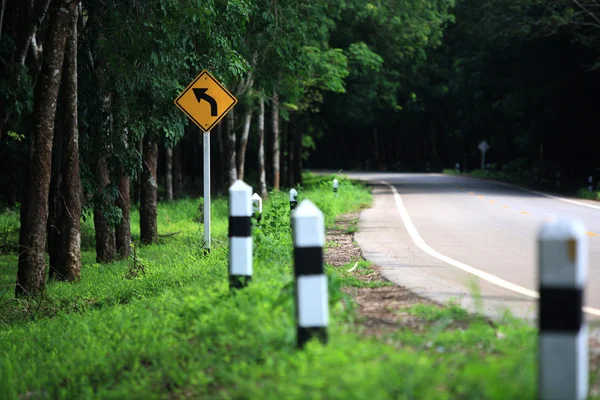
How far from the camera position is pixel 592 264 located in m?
11.8

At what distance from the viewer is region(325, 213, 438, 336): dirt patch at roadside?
6.75 meters

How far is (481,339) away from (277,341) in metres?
1.35

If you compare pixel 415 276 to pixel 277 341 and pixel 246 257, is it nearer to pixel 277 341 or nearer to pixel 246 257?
pixel 246 257

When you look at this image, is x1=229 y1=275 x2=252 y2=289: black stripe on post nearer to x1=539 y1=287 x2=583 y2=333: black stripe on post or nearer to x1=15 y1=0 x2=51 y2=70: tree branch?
x1=539 y1=287 x2=583 y2=333: black stripe on post

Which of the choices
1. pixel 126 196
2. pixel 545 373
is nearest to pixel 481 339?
pixel 545 373

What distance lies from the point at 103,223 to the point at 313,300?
13.2 metres

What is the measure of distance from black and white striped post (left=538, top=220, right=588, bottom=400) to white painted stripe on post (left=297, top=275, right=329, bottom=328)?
165cm

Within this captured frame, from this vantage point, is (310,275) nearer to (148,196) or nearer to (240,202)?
(240,202)

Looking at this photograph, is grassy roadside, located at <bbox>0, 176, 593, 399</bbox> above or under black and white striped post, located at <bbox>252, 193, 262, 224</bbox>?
under

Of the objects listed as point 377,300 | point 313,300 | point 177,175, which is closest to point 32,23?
point 377,300

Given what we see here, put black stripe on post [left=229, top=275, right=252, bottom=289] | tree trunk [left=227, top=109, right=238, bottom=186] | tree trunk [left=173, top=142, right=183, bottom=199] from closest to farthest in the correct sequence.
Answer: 1. black stripe on post [left=229, top=275, right=252, bottom=289]
2. tree trunk [left=227, top=109, right=238, bottom=186]
3. tree trunk [left=173, top=142, right=183, bottom=199]

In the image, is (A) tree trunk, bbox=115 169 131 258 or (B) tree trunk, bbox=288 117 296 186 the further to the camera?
(B) tree trunk, bbox=288 117 296 186

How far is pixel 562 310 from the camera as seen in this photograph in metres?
4.23

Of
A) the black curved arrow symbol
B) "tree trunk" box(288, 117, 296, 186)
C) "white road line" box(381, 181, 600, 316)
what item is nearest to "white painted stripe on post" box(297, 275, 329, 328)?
"white road line" box(381, 181, 600, 316)
